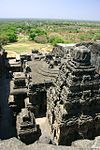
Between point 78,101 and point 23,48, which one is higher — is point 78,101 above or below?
above

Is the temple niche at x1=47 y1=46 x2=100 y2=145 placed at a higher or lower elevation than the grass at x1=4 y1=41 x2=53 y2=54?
higher

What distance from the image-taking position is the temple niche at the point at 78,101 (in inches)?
774

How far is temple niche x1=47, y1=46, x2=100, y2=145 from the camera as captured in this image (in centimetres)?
1967

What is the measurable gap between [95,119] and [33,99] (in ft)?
30.0

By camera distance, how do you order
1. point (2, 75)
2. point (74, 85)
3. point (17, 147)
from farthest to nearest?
point (2, 75) < point (74, 85) < point (17, 147)

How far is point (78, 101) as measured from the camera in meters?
19.8

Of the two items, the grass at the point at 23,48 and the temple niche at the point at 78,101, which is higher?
the temple niche at the point at 78,101

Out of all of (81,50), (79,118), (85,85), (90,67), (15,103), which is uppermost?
(81,50)

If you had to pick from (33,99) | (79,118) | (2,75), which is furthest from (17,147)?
(2,75)

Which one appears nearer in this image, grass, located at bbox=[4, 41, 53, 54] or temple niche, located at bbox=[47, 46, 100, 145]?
temple niche, located at bbox=[47, 46, 100, 145]

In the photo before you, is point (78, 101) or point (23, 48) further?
point (23, 48)

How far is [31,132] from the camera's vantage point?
19922 mm

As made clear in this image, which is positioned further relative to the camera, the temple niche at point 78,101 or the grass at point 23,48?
the grass at point 23,48

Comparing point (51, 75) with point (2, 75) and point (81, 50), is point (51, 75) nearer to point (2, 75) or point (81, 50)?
point (81, 50)
